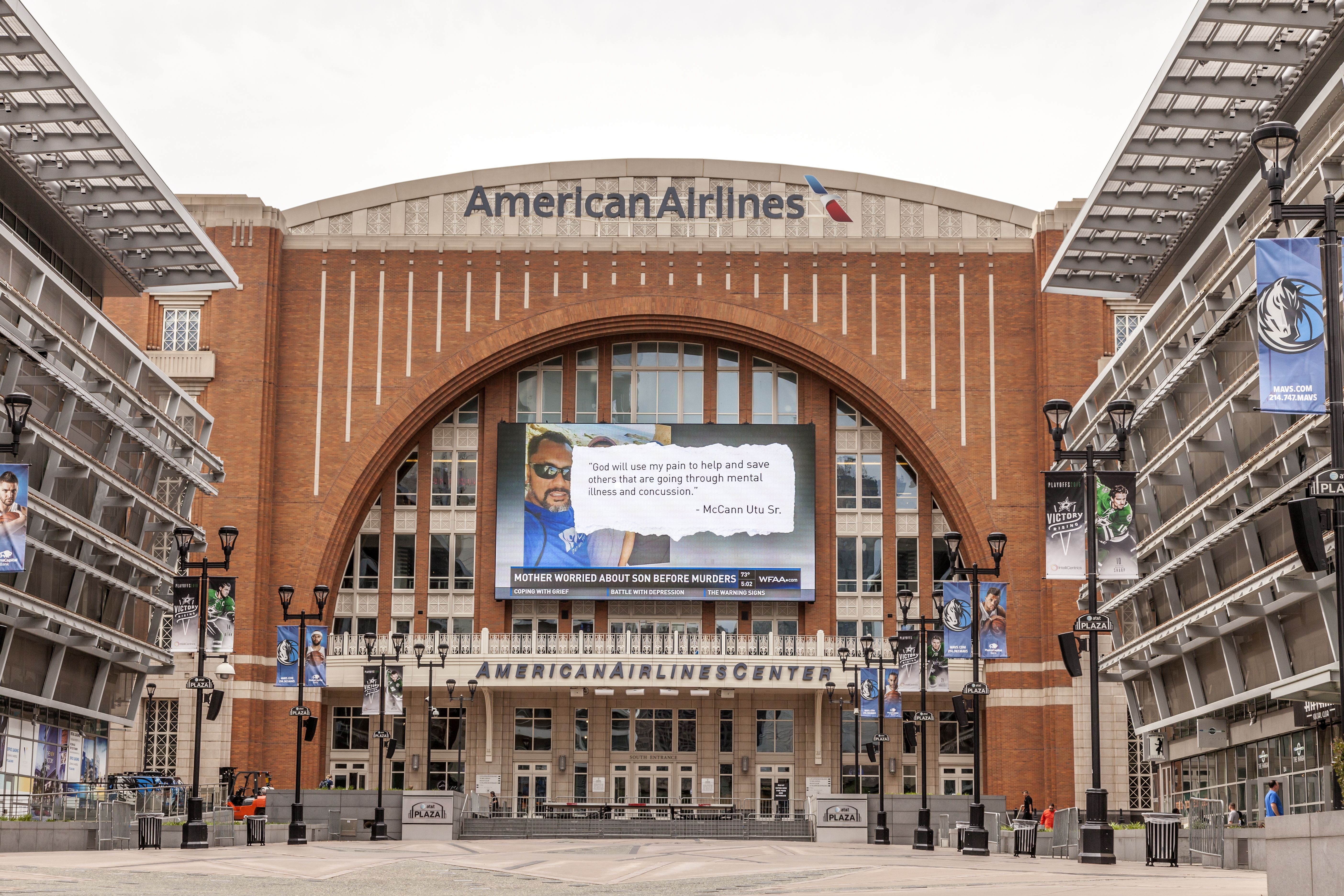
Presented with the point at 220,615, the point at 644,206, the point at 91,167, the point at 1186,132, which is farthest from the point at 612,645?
the point at 1186,132

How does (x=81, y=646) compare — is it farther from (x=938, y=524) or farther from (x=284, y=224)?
(x=938, y=524)

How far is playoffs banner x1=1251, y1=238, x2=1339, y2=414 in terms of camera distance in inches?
649

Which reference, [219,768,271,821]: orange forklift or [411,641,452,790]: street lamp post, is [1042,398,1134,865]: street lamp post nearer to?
[411,641,452,790]: street lamp post

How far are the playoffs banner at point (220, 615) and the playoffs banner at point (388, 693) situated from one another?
12084 mm

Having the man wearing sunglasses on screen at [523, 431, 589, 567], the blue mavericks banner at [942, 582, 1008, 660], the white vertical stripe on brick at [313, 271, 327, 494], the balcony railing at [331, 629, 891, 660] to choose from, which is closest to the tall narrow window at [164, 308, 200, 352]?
the white vertical stripe on brick at [313, 271, 327, 494]

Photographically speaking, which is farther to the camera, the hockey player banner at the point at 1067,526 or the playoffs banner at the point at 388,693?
the playoffs banner at the point at 388,693

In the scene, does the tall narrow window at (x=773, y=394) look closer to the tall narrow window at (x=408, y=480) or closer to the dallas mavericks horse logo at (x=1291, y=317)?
the tall narrow window at (x=408, y=480)

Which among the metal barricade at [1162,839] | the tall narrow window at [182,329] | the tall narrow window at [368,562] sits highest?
the tall narrow window at [182,329]

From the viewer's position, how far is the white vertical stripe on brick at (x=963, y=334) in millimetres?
65188

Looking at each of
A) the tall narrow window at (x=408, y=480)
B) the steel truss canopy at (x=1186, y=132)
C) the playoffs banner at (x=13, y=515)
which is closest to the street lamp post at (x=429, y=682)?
the tall narrow window at (x=408, y=480)

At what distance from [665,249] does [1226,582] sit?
32.7 meters

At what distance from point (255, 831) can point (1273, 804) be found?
2425 cm

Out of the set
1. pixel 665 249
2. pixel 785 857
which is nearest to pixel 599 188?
pixel 665 249

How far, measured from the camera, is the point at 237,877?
21.6 metres
